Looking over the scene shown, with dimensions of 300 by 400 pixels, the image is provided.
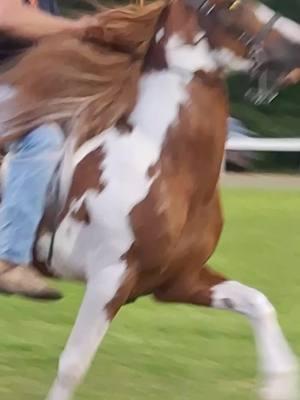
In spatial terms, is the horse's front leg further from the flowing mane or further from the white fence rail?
the white fence rail

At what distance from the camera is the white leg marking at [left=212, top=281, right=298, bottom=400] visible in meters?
4.73

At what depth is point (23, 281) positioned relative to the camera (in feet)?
16.6

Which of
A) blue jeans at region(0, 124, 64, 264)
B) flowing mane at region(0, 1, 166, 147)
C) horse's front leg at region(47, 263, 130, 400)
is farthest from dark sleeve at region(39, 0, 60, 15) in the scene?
horse's front leg at region(47, 263, 130, 400)

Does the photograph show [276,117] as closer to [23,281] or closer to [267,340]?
[23,281]

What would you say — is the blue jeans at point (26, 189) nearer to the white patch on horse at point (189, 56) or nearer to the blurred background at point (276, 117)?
the white patch on horse at point (189, 56)

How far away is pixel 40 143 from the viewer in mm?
4844

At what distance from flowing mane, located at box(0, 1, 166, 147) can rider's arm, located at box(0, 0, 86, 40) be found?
0.06 metres

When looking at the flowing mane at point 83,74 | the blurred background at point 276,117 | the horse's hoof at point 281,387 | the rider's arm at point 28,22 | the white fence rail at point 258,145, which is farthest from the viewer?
the blurred background at point 276,117

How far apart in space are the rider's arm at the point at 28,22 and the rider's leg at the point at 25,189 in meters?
0.42

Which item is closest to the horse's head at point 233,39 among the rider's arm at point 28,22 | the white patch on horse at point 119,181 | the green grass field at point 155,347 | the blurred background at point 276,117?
the white patch on horse at point 119,181

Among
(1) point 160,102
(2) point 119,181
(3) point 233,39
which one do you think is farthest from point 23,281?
(3) point 233,39

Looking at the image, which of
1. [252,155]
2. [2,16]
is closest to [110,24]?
[2,16]

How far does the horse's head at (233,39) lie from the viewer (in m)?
4.64

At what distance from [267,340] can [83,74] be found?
1.33 metres
